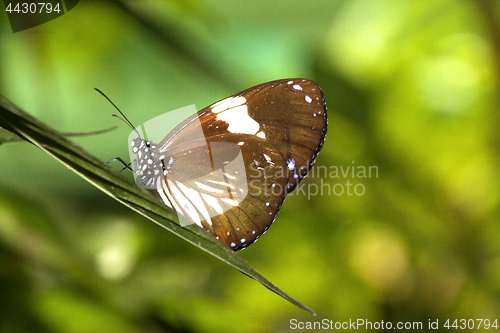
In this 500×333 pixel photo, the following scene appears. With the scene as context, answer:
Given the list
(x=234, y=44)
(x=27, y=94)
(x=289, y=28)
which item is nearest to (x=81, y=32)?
(x=27, y=94)

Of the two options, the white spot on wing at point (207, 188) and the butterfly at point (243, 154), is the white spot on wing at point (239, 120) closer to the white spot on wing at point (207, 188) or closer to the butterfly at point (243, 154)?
the butterfly at point (243, 154)

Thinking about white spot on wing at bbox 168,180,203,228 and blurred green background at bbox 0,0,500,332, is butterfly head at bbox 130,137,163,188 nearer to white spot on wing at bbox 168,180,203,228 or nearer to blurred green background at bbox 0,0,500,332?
white spot on wing at bbox 168,180,203,228

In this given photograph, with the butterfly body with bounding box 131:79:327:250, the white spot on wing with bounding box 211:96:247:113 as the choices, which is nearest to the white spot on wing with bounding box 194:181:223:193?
the butterfly body with bounding box 131:79:327:250

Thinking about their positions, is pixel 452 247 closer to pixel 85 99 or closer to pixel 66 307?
pixel 66 307

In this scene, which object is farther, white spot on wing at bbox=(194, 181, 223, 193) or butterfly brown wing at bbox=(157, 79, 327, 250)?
white spot on wing at bbox=(194, 181, 223, 193)

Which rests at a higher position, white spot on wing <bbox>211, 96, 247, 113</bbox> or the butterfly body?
white spot on wing <bbox>211, 96, 247, 113</bbox>

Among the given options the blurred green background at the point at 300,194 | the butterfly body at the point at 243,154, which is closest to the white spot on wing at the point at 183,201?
the butterfly body at the point at 243,154

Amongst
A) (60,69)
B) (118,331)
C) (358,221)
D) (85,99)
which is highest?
(60,69)
